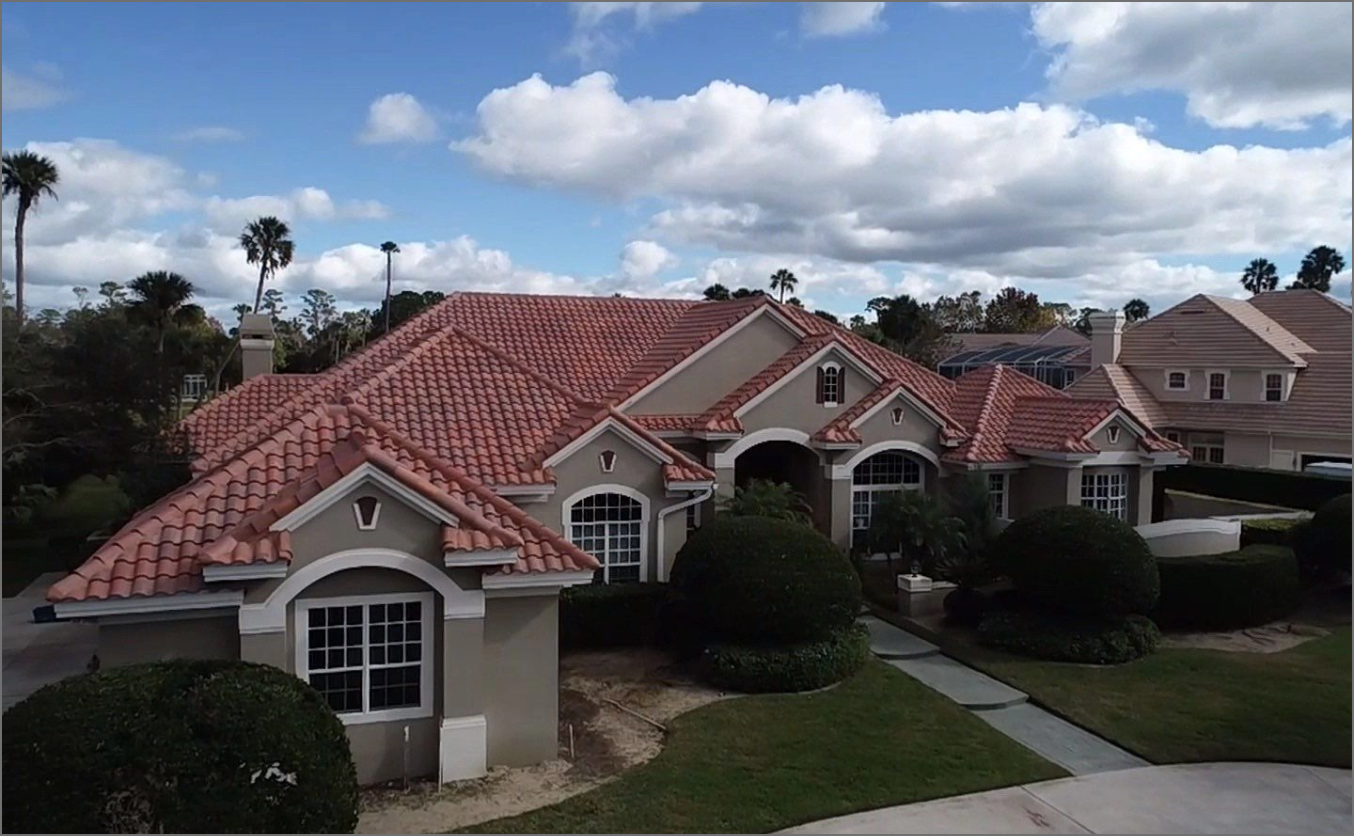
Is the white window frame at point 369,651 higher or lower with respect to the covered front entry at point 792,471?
lower

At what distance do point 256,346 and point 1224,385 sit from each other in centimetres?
3843

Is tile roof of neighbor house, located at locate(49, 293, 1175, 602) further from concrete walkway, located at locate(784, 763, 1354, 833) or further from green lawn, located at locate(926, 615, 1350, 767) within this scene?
green lawn, located at locate(926, 615, 1350, 767)

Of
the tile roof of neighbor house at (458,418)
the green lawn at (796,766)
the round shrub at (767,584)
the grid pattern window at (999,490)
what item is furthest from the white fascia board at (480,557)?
the grid pattern window at (999,490)

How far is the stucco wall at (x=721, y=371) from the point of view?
23897 millimetres

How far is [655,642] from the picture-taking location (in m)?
18.7

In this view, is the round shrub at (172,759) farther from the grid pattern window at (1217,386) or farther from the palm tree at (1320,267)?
the palm tree at (1320,267)

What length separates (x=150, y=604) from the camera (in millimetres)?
11172

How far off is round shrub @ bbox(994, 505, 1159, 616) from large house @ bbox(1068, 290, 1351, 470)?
18420 millimetres

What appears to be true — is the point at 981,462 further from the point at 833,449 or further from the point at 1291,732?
the point at 1291,732

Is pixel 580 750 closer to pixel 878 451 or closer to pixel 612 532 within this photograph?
pixel 612 532

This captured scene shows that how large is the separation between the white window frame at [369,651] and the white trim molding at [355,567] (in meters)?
0.24

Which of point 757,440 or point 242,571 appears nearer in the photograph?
point 242,571

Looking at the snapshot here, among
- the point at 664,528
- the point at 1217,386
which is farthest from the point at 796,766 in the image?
the point at 1217,386

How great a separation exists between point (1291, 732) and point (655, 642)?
1082 centimetres
